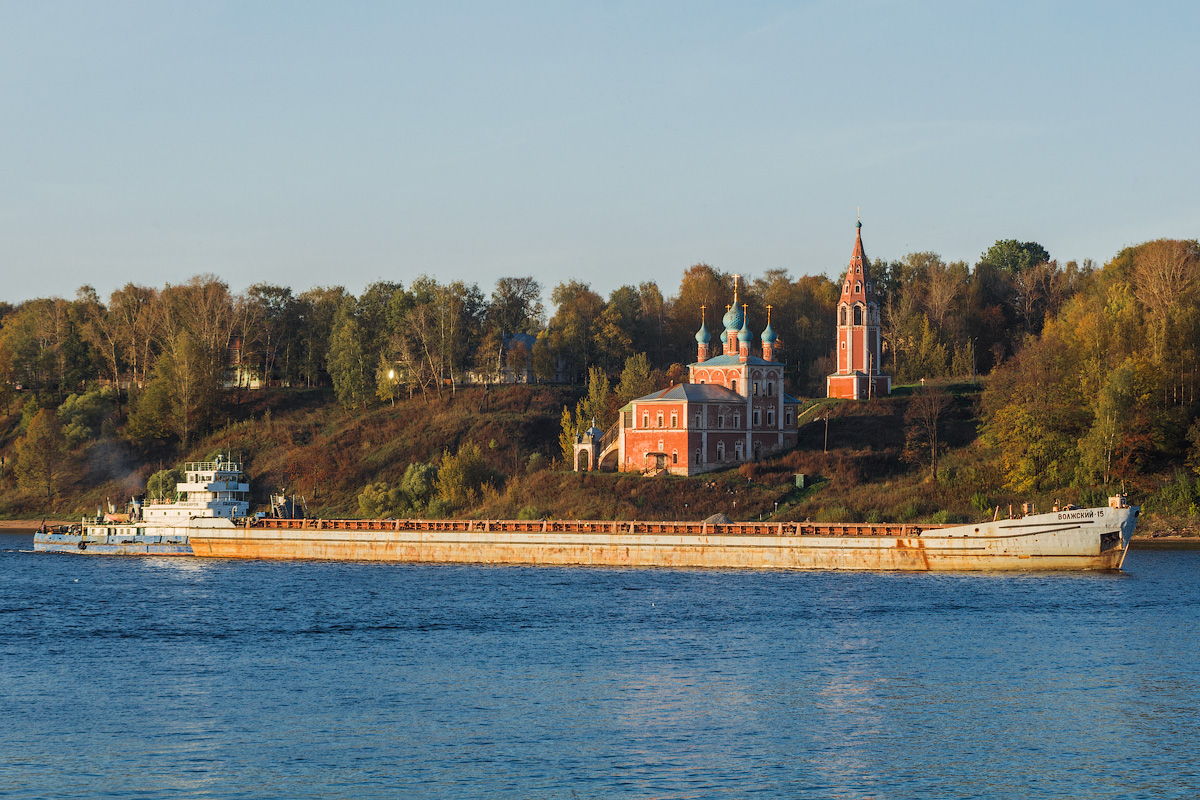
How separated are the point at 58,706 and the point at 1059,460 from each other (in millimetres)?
84089

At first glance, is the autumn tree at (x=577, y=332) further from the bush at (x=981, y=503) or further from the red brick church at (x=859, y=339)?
the bush at (x=981, y=503)

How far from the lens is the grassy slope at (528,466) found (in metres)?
104

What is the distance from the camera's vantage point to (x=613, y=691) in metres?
41.4

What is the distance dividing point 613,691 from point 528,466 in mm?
82389

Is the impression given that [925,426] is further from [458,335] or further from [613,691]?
[613,691]

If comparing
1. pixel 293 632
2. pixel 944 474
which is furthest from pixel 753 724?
pixel 944 474

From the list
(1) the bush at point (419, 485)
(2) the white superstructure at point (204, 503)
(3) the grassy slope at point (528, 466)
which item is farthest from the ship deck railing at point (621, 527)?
(1) the bush at point (419, 485)

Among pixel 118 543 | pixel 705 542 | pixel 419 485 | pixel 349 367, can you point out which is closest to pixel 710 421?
pixel 419 485

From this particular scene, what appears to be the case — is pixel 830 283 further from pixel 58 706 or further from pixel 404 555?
pixel 58 706

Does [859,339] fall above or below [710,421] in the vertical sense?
above

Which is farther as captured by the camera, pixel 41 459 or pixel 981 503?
pixel 41 459

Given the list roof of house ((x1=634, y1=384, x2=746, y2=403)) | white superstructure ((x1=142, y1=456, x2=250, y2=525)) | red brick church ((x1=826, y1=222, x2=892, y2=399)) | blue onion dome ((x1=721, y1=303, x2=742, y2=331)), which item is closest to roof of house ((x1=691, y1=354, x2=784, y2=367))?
roof of house ((x1=634, y1=384, x2=746, y2=403))

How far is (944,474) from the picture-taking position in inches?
4193

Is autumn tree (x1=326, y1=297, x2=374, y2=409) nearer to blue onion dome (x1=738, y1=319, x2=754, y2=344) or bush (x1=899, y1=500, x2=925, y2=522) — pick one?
blue onion dome (x1=738, y1=319, x2=754, y2=344)
